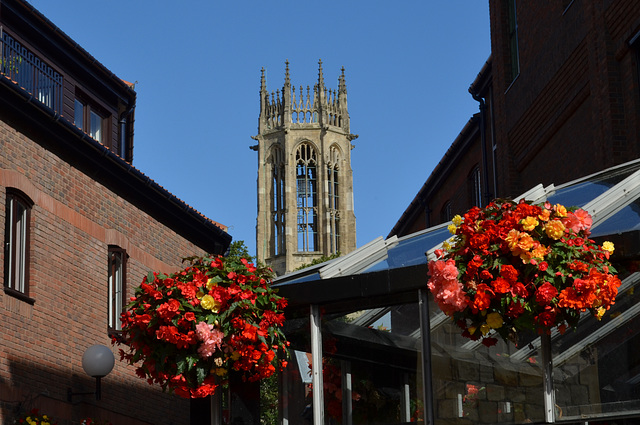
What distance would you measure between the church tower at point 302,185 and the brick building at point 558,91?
58746mm

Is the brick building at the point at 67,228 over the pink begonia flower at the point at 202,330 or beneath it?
over

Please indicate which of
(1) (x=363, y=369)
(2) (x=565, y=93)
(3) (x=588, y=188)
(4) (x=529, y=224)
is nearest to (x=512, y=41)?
(2) (x=565, y=93)

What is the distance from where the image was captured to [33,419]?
16828mm

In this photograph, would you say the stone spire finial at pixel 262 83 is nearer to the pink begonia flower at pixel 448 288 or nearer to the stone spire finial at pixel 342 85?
the stone spire finial at pixel 342 85

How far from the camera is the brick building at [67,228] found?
17406 mm

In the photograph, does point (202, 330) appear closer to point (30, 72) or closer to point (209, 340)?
point (209, 340)

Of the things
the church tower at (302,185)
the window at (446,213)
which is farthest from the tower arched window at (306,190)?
the window at (446,213)

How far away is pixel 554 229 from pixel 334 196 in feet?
254

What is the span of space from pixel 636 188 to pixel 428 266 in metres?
2.54

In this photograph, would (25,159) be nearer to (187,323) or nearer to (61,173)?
(61,173)

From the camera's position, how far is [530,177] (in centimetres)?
2112

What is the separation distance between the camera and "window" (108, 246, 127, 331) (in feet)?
68.6

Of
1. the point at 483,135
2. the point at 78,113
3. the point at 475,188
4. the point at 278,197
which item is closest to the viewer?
the point at 78,113

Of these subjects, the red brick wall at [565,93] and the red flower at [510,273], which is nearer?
the red flower at [510,273]
